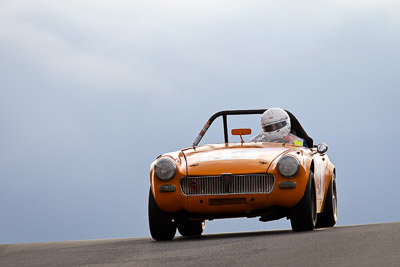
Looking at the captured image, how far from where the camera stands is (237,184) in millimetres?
10305

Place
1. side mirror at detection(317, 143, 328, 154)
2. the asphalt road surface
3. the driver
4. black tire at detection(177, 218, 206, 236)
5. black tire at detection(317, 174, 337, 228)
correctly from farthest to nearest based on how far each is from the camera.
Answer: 1. black tire at detection(177, 218, 206, 236)
2. the driver
3. black tire at detection(317, 174, 337, 228)
4. side mirror at detection(317, 143, 328, 154)
5. the asphalt road surface

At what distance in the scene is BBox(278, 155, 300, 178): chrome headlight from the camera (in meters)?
10.3

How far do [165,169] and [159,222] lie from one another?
0.64 meters

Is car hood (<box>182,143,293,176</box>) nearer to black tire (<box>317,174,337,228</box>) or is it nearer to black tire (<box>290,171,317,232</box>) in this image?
black tire (<box>290,171,317,232</box>)

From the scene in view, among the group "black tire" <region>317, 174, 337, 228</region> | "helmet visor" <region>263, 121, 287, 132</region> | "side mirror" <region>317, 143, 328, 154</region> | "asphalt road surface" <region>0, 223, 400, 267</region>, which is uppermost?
"helmet visor" <region>263, 121, 287, 132</region>

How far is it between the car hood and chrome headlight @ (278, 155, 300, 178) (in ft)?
0.49

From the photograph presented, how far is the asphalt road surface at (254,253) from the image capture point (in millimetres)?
6730

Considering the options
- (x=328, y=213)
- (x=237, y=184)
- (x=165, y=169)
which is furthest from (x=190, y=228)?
(x=237, y=184)

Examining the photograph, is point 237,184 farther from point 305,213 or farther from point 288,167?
point 305,213

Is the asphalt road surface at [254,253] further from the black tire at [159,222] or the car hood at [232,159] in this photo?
the car hood at [232,159]

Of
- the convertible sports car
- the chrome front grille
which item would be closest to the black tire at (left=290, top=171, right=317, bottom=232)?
the convertible sports car

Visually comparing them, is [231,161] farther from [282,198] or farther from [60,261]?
[60,261]

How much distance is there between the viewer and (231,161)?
10.5 m

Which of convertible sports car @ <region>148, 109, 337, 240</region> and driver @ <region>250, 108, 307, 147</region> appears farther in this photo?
driver @ <region>250, 108, 307, 147</region>
